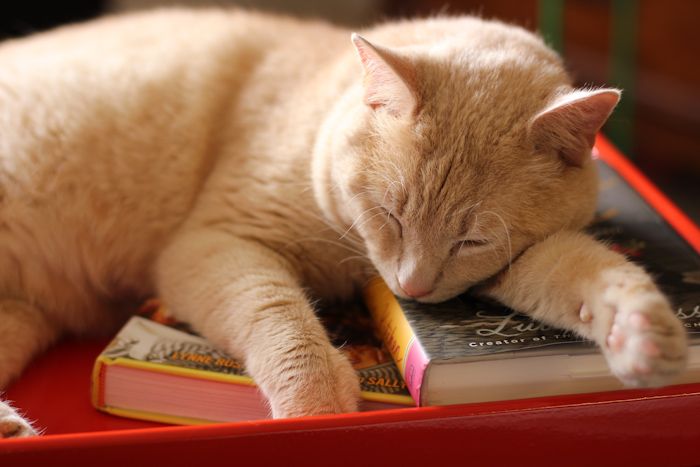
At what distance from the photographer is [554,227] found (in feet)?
3.77

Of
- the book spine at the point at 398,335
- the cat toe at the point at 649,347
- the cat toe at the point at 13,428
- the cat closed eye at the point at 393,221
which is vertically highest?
the cat closed eye at the point at 393,221

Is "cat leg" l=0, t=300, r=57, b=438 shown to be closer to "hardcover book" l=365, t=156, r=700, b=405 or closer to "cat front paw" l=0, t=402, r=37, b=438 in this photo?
"cat front paw" l=0, t=402, r=37, b=438

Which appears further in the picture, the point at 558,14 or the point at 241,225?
the point at 558,14

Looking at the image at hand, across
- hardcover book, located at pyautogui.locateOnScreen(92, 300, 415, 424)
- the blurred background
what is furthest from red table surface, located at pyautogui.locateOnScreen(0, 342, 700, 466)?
the blurred background

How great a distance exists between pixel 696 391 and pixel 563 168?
371 mm

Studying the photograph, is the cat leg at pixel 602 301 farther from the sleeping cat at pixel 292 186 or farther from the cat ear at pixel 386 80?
the cat ear at pixel 386 80

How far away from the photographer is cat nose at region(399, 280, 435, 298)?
1.13m

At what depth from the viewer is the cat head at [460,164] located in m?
1.09

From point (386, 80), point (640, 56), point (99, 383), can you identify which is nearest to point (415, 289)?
point (386, 80)

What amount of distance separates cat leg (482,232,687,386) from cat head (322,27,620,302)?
0.12 ft

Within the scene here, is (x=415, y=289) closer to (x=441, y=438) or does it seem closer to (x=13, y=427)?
(x=441, y=438)

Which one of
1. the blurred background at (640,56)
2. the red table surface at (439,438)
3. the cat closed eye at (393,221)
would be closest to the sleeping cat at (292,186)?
the cat closed eye at (393,221)

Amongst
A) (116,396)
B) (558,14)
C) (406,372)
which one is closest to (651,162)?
(558,14)

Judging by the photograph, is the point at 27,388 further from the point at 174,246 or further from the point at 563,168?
the point at 563,168
